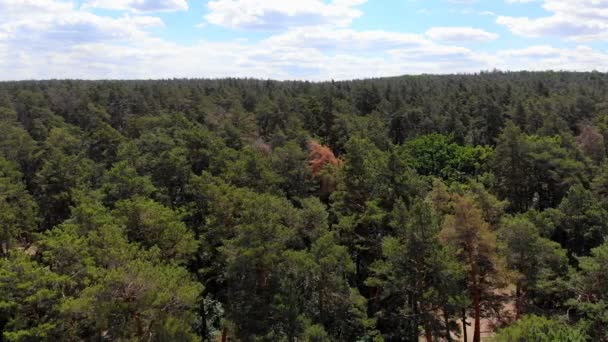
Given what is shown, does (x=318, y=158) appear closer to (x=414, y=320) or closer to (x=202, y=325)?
(x=202, y=325)

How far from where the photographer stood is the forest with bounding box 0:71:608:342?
816 inches

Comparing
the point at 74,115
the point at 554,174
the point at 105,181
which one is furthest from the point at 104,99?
the point at 554,174

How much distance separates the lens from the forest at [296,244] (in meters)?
20.7

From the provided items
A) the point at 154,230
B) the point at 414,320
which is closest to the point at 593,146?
the point at 414,320

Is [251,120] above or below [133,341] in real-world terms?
above

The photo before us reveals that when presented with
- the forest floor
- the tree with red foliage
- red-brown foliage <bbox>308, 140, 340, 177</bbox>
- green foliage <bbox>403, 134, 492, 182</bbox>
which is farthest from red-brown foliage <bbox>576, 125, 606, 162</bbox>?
the tree with red foliage

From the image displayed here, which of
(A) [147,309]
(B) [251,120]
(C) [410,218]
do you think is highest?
(B) [251,120]

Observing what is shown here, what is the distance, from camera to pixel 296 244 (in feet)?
100

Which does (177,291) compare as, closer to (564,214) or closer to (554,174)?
(564,214)

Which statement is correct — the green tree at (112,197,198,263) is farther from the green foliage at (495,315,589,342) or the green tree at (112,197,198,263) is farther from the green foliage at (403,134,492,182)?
the green foliage at (403,134,492,182)

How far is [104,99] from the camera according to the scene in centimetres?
8069

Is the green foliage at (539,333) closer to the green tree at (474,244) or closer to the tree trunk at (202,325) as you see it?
the green tree at (474,244)

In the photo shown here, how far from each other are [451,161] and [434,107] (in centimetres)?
2069

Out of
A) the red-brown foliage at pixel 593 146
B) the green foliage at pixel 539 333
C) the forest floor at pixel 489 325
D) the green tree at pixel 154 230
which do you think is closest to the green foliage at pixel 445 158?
the red-brown foliage at pixel 593 146
